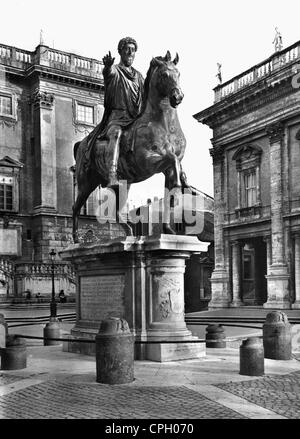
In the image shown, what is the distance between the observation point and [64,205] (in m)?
40.1

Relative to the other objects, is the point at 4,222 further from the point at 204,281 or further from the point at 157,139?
the point at 157,139

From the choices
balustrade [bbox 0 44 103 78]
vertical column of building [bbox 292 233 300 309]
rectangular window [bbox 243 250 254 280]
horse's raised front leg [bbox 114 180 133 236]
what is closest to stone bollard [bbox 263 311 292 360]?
horse's raised front leg [bbox 114 180 133 236]

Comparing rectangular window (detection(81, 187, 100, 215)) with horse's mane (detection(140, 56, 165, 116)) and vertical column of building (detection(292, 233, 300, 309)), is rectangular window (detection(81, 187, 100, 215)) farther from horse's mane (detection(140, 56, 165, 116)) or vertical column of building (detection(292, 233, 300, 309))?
horse's mane (detection(140, 56, 165, 116))

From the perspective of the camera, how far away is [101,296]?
1001cm

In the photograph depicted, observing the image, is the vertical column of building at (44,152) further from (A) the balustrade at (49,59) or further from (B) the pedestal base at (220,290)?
(B) the pedestal base at (220,290)

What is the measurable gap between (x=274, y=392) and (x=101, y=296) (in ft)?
12.9

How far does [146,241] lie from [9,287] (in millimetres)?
27781

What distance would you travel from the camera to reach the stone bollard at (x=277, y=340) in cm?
955

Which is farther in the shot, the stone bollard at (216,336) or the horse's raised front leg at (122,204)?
the stone bollard at (216,336)

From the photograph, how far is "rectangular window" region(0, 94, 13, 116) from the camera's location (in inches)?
1532

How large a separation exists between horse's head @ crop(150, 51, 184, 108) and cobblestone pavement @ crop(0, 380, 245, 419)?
455cm

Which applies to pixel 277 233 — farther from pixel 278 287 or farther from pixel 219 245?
pixel 219 245

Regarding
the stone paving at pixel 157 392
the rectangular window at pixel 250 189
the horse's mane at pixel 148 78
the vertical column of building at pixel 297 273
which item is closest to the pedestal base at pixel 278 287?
the vertical column of building at pixel 297 273

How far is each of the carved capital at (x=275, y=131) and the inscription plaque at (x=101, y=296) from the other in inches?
863
